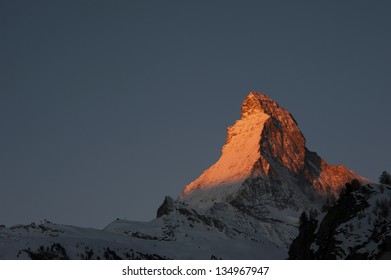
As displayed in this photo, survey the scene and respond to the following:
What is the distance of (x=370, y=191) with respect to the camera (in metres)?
183

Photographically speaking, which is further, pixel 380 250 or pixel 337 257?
pixel 337 257

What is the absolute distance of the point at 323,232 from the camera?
589 feet

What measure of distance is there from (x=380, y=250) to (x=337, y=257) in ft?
54.9
